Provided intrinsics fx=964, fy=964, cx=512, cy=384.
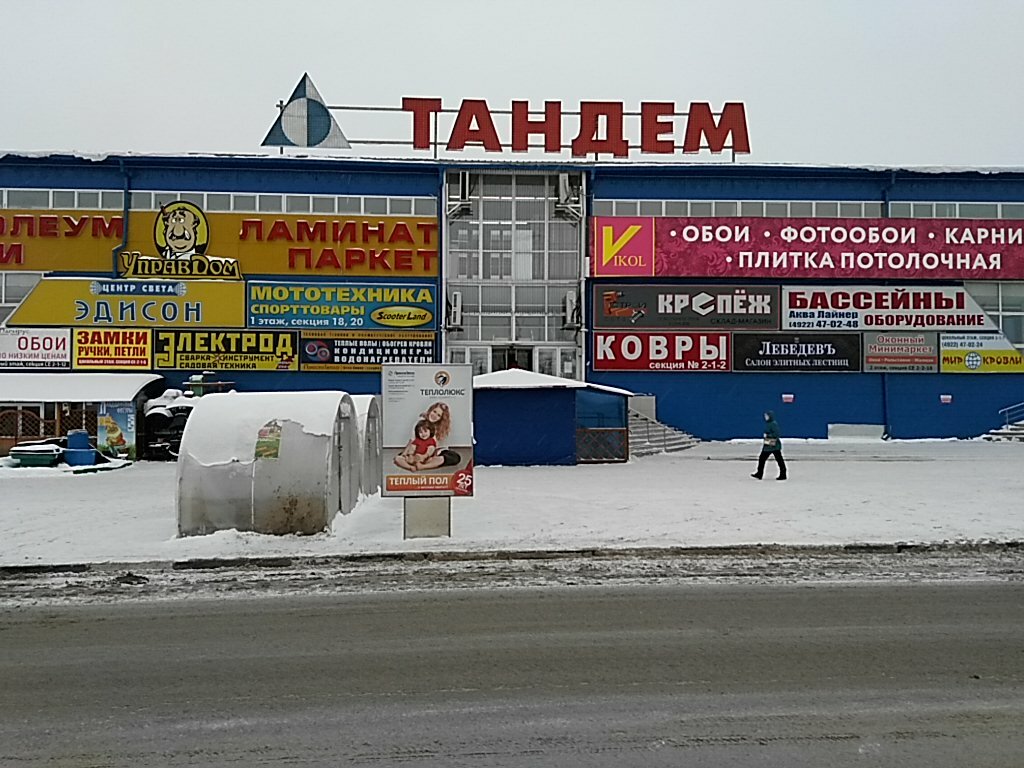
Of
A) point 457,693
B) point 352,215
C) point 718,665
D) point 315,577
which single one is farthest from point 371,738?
point 352,215

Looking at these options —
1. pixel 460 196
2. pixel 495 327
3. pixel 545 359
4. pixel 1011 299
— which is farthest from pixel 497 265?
pixel 1011 299

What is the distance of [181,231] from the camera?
33625 mm

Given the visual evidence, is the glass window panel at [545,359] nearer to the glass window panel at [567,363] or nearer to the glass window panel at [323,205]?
the glass window panel at [567,363]

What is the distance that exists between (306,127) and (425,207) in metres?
5.47

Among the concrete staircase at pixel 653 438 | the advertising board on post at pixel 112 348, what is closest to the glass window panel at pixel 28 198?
the advertising board on post at pixel 112 348

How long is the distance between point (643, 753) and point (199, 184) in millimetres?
32469

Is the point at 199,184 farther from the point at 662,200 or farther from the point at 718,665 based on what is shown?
the point at 718,665

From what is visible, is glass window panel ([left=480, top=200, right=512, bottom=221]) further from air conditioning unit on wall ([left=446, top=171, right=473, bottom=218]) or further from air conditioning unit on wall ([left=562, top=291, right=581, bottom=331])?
air conditioning unit on wall ([left=562, top=291, right=581, bottom=331])

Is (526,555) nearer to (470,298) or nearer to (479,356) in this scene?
(479,356)

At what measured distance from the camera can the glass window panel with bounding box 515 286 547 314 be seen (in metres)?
35.4

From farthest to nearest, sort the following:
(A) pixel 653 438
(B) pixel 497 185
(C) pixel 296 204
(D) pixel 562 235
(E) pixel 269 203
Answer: (B) pixel 497 185
(D) pixel 562 235
(C) pixel 296 204
(E) pixel 269 203
(A) pixel 653 438

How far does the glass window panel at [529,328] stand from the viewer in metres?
35.3

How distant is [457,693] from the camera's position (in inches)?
237

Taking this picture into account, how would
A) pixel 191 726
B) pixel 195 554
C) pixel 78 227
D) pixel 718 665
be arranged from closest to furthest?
pixel 191 726 < pixel 718 665 < pixel 195 554 < pixel 78 227
